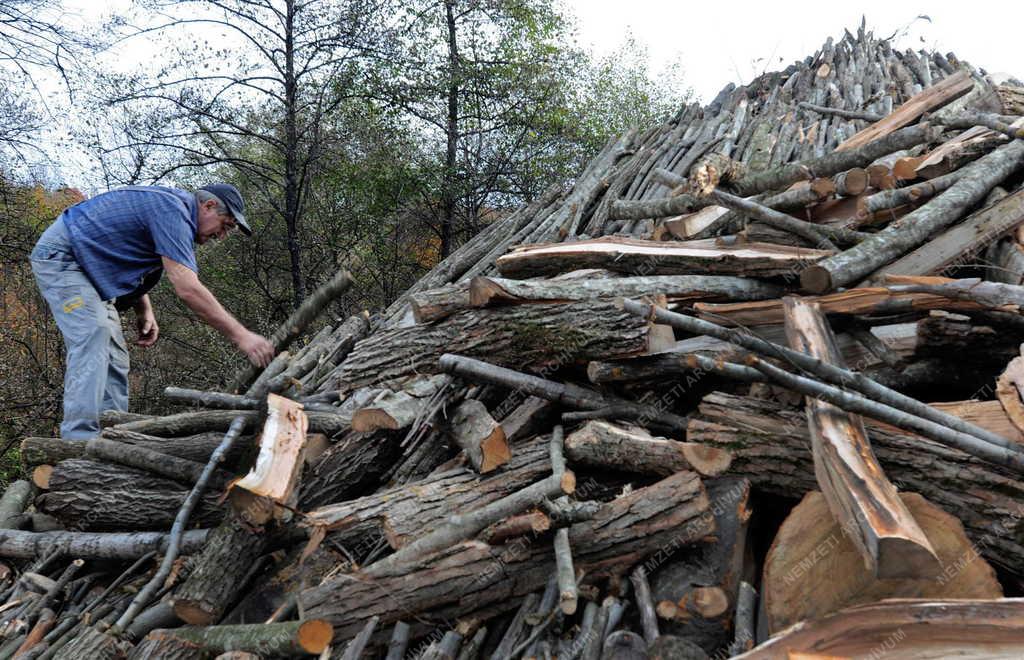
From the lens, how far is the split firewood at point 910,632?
1.56 metres

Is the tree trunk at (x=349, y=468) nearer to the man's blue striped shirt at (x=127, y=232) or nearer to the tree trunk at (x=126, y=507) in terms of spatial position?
the tree trunk at (x=126, y=507)

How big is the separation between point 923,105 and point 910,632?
464cm

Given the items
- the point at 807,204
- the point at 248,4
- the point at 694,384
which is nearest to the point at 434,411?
the point at 694,384

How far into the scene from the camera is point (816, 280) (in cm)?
282

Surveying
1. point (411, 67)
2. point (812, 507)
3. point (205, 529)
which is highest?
point (411, 67)

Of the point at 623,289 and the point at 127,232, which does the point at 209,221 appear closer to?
the point at 127,232

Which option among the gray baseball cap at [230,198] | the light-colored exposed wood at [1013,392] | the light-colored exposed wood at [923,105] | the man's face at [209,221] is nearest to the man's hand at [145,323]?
the man's face at [209,221]

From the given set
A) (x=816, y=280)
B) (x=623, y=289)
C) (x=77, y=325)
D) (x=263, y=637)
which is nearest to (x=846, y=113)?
(x=816, y=280)

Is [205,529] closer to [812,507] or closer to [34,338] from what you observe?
[812,507]

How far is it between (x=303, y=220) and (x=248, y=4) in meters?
3.74

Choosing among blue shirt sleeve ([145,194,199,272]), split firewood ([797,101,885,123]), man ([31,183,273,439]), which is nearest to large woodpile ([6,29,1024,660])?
man ([31,183,273,439])

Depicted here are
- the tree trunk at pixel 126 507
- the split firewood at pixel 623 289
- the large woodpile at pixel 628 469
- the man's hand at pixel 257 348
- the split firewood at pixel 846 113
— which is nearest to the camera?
the large woodpile at pixel 628 469

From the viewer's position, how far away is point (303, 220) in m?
12.1

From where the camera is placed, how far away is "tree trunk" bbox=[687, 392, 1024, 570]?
6.43 feet
